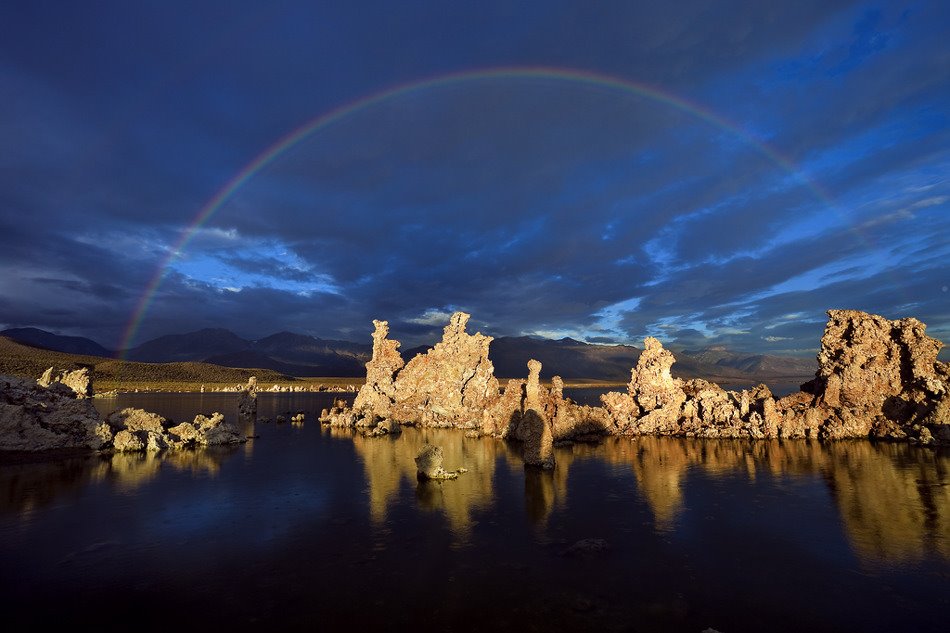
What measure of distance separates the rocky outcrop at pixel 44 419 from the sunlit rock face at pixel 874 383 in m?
90.8

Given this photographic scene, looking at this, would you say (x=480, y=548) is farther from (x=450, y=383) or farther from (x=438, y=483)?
(x=450, y=383)

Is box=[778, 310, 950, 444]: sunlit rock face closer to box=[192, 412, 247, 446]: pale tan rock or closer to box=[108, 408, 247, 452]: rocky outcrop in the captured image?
box=[192, 412, 247, 446]: pale tan rock

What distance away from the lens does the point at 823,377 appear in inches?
2709

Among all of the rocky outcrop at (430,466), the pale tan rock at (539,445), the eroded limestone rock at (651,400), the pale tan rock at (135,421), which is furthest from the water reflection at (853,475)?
the pale tan rock at (135,421)

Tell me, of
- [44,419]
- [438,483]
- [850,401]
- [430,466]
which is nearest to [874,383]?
[850,401]

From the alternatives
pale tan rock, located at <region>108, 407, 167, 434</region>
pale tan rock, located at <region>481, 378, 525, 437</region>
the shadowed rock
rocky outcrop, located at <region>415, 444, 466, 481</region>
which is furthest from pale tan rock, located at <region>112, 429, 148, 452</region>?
pale tan rock, located at <region>481, 378, 525, 437</region>

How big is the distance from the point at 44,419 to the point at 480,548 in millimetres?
52484

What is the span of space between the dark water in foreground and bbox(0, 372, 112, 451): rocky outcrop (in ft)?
11.4

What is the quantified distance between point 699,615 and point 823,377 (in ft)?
220

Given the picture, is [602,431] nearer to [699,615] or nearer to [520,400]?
[520,400]

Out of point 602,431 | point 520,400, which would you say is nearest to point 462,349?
point 520,400

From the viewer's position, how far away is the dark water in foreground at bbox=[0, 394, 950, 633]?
18.3 meters

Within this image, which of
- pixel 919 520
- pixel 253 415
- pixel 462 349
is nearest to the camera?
pixel 919 520

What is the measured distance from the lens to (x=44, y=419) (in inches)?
1933
